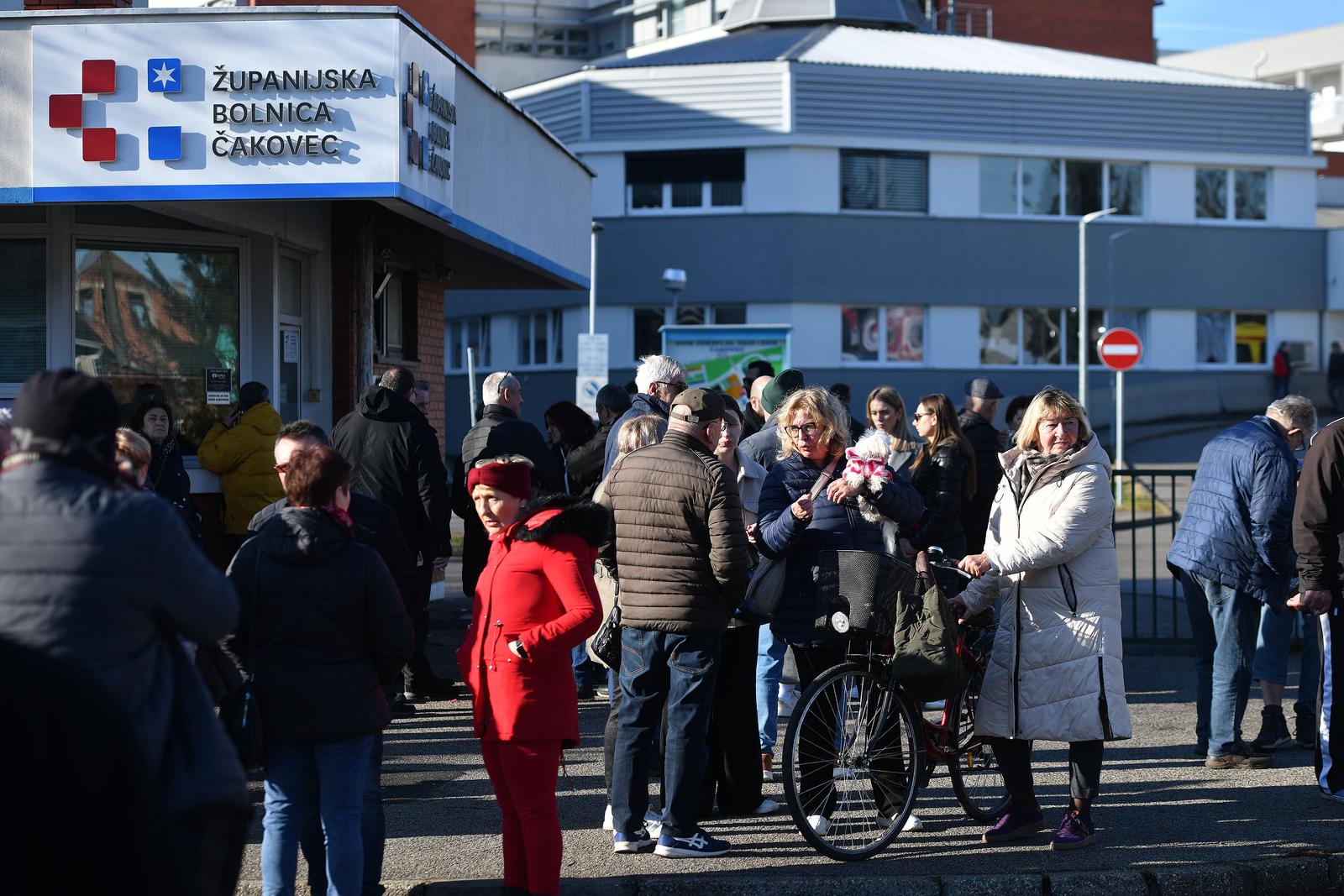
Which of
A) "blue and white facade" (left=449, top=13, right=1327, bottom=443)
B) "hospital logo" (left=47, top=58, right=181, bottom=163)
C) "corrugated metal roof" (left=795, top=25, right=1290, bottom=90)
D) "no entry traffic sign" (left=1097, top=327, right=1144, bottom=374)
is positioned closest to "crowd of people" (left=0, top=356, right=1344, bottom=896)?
"hospital logo" (left=47, top=58, right=181, bottom=163)

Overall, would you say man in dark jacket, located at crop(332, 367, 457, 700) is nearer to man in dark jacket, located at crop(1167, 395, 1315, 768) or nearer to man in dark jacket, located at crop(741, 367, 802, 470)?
man in dark jacket, located at crop(741, 367, 802, 470)

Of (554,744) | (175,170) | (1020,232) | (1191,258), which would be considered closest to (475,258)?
(175,170)

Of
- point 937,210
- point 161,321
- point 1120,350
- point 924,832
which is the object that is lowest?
point 924,832

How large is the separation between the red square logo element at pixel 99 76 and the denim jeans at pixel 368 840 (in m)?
5.70

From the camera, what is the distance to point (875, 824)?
642 cm

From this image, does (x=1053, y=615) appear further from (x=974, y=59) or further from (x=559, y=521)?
(x=974, y=59)

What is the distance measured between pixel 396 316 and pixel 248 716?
10.0 meters

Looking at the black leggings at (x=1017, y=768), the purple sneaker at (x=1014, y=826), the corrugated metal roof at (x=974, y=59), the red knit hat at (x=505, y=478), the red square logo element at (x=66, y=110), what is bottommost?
the purple sneaker at (x=1014, y=826)

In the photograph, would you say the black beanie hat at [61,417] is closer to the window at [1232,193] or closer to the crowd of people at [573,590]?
the crowd of people at [573,590]

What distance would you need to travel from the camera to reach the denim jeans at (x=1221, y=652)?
7.87m

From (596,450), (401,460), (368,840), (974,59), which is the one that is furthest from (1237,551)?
(974,59)

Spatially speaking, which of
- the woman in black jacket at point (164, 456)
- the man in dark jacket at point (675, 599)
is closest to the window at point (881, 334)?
the woman in black jacket at point (164, 456)

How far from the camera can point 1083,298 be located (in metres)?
33.1

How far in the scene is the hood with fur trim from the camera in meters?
→ 5.41
